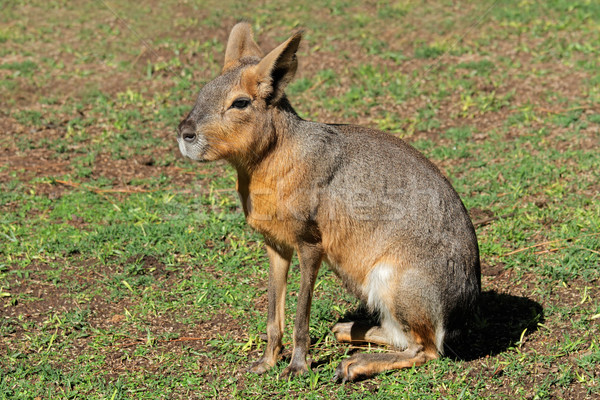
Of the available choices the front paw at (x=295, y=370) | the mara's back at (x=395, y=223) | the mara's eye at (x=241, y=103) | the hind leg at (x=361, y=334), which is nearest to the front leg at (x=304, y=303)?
the front paw at (x=295, y=370)

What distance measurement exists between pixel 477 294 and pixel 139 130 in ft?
12.8

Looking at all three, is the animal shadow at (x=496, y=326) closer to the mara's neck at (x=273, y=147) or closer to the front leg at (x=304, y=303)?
the front leg at (x=304, y=303)

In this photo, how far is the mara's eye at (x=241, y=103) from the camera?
3411 mm

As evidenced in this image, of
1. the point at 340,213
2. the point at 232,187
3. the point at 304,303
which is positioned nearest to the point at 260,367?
the point at 304,303

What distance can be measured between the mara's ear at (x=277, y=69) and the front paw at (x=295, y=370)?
4.56 ft

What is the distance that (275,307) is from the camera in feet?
12.2

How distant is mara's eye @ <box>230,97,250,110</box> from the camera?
341cm

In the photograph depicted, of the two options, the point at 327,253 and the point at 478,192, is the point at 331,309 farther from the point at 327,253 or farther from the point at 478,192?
the point at 478,192

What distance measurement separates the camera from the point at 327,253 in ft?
11.9

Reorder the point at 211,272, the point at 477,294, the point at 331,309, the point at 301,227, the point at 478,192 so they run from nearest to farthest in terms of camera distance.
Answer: the point at 301,227 → the point at 477,294 → the point at 331,309 → the point at 211,272 → the point at 478,192

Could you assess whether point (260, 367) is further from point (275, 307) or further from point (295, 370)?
point (275, 307)

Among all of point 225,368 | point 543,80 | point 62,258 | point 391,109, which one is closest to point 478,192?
point 391,109

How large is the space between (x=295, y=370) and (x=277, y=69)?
1558 millimetres

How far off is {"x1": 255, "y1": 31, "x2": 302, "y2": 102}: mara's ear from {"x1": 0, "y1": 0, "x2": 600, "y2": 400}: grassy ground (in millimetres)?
1420
